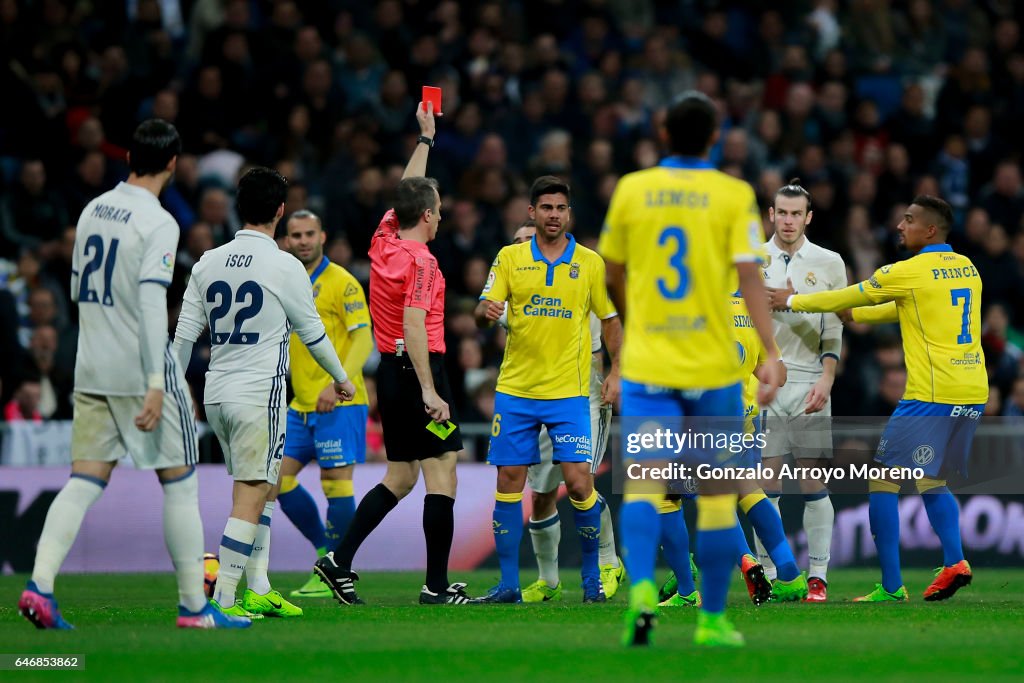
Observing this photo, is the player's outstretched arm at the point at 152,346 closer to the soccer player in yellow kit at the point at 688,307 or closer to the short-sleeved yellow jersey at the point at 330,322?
the soccer player in yellow kit at the point at 688,307

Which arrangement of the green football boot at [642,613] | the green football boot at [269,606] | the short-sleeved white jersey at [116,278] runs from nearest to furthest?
the green football boot at [642,613], the short-sleeved white jersey at [116,278], the green football boot at [269,606]

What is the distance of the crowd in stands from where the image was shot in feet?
50.8

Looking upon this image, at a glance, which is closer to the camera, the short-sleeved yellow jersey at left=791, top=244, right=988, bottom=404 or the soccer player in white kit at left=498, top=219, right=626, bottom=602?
the short-sleeved yellow jersey at left=791, top=244, right=988, bottom=404

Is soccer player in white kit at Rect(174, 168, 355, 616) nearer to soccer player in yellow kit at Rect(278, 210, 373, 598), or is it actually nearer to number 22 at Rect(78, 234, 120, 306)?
number 22 at Rect(78, 234, 120, 306)

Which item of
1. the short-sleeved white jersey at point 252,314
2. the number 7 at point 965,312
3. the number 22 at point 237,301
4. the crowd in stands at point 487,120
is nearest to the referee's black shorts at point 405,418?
the short-sleeved white jersey at point 252,314

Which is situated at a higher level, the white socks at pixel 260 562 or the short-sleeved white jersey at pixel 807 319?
the short-sleeved white jersey at pixel 807 319

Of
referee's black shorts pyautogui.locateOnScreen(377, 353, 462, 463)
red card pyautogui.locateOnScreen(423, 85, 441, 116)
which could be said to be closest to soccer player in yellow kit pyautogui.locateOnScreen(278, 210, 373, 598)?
referee's black shorts pyautogui.locateOnScreen(377, 353, 462, 463)

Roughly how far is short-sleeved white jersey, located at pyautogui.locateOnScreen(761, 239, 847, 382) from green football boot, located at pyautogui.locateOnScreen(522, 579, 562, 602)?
245 cm

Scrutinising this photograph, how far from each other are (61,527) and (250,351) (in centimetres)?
144

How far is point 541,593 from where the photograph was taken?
10391 mm

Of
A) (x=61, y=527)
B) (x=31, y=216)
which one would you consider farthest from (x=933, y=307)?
(x=31, y=216)

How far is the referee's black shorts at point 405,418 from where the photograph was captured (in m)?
9.67

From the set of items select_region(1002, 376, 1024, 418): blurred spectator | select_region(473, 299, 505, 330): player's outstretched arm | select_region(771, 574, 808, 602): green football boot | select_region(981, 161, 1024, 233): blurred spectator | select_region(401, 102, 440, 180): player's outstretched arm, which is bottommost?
select_region(771, 574, 808, 602): green football boot

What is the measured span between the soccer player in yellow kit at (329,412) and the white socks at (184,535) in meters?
3.01
